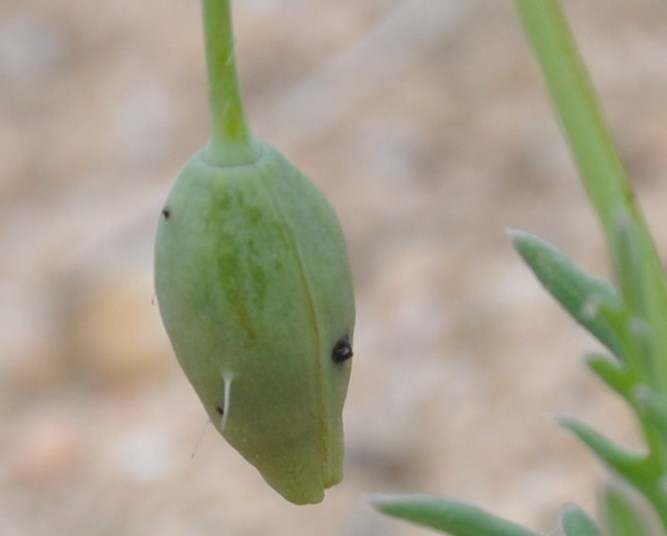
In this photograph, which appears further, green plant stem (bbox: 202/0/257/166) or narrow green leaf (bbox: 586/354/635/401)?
green plant stem (bbox: 202/0/257/166)

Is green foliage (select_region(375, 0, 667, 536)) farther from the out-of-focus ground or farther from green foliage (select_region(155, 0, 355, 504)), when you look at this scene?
the out-of-focus ground

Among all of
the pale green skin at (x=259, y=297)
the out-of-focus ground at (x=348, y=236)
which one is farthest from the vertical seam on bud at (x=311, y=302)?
the out-of-focus ground at (x=348, y=236)

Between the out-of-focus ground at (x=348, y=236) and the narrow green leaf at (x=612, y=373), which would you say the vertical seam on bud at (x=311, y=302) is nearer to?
the narrow green leaf at (x=612, y=373)

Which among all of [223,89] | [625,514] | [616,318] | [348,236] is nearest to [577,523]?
[625,514]

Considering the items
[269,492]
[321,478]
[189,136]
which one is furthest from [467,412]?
[321,478]

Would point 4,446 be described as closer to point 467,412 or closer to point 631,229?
point 467,412

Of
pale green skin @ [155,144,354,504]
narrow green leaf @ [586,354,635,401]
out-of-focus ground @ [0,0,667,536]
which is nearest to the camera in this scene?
narrow green leaf @ [586,354,635,401]

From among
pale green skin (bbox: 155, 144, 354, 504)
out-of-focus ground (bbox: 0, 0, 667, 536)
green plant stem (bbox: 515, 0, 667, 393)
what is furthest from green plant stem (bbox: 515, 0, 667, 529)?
out-of-focus ground (bbox: 0, 0, 667, 536)
